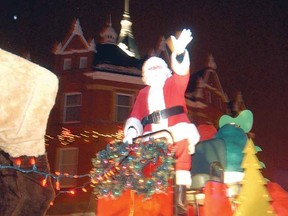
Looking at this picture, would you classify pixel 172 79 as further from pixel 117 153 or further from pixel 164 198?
pixel 164 198

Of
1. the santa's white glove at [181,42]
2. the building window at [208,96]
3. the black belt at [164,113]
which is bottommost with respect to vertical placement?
the black belt at [164,113]

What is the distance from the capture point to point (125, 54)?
20656 mm

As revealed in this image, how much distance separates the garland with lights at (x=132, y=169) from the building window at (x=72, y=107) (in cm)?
1372

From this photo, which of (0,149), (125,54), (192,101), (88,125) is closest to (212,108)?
(192,101)

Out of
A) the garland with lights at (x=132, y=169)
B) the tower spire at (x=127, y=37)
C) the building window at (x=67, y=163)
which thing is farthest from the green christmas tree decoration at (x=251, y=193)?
the tower spire at (x=127, y=37)

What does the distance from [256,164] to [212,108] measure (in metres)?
18.0

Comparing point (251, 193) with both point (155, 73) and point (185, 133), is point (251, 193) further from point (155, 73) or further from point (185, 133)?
point (155, 73)

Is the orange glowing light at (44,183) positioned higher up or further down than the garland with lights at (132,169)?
further down

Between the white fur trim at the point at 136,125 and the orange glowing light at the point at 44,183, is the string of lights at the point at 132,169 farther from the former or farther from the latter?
the orange glowing light at the point at 44,183

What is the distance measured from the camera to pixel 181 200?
4789 millimetres

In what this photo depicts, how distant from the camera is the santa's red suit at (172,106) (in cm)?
506

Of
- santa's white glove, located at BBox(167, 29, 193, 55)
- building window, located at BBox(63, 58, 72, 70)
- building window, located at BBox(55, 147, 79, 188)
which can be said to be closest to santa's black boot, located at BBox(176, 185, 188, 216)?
santa's white glove, located at BBox(167, 29, 193, 55)

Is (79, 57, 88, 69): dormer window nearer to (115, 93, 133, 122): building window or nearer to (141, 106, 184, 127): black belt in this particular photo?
(115, 93, 133, 122): building window

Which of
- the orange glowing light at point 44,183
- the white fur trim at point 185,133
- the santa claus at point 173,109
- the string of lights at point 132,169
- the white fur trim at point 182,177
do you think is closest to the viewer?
the orange glowing light at point 44,183
